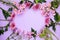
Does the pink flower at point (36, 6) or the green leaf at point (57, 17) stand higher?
the pink flower at point (36, 6)

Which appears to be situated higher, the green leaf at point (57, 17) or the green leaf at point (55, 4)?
the green leaf at point (55, 4)

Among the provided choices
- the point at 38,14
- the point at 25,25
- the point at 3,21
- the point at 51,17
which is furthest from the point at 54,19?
the point at 3,21

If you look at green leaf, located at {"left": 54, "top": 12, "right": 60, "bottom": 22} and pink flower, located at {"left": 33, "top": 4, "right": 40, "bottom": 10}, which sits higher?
pink flower, located at {"left": 33, "top": 4, "right": 40, "bottom": 10}

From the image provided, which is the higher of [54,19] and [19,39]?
→ [54,19]

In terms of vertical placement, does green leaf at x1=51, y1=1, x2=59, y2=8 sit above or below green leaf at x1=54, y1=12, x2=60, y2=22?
above

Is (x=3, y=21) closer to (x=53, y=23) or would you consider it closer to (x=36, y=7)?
(x=36, y=7)

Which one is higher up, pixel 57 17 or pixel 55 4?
pixel 55 4

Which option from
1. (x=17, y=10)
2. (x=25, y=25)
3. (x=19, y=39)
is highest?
(x=17, y=10)

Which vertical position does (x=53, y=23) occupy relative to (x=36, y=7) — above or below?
below

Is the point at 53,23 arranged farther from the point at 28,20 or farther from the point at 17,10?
the point at 17,10

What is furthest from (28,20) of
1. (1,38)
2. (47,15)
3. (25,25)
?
(1,38)
